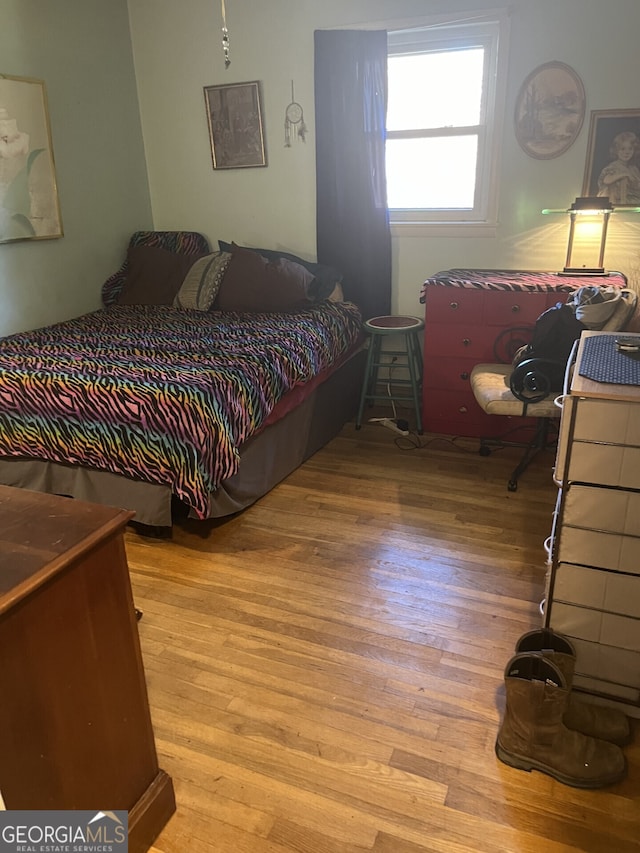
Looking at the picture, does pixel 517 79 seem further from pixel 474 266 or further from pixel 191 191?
pixel 191 191

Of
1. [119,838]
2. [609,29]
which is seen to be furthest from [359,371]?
Answer: [119,838]

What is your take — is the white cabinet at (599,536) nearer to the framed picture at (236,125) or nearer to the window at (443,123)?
the window at (443,123)

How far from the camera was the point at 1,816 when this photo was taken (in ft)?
→ 3.22

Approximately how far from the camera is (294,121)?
372 cm

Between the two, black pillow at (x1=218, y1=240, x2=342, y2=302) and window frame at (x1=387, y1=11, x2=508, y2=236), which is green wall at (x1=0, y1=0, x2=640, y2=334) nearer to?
window frame at (x1=387, y1=11, x2=508, y2=236)

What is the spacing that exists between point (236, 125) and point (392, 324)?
5.41 feet

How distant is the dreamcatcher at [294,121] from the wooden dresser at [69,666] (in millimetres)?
3183

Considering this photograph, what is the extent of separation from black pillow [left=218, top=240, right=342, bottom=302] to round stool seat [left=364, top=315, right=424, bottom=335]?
0.31 metres

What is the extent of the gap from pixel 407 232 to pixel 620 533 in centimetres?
264

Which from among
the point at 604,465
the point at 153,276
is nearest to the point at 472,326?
the point at 604,465

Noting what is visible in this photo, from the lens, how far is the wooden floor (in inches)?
53.9

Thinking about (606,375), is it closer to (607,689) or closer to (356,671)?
(607,689)

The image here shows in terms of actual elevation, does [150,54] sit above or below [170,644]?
above

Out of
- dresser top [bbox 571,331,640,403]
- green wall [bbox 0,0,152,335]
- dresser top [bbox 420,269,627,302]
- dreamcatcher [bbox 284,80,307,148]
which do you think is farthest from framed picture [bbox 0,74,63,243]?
dresser top [bbox 571,331,640,403]
